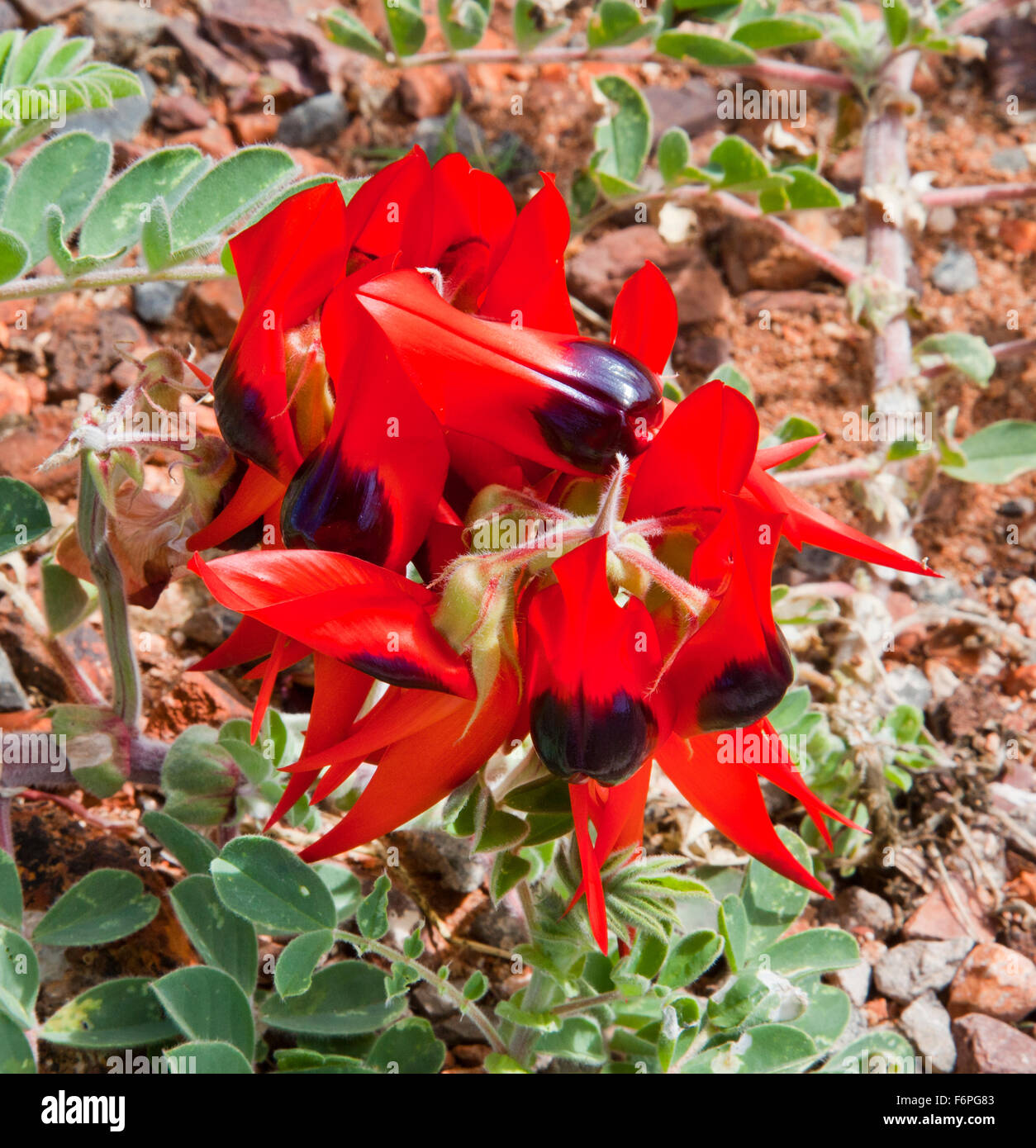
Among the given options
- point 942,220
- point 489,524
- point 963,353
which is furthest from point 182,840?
point 942,220

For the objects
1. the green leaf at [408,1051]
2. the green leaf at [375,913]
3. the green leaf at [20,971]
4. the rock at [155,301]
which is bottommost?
the green leaf at [408,1051]

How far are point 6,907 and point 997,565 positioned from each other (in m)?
2.10

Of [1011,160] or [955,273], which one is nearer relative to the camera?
[955,273]

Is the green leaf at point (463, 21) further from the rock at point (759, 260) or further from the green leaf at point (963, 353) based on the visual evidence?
the green leaf at point (963, 353)

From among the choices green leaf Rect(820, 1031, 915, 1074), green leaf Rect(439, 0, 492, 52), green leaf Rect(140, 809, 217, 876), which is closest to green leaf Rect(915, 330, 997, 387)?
green leaf Rect(439, 0, 492, 52)

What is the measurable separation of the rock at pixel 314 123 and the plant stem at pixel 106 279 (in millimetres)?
1536

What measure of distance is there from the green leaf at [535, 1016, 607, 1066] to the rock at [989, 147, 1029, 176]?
2.51 meters

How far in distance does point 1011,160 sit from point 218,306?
2042 millimetres

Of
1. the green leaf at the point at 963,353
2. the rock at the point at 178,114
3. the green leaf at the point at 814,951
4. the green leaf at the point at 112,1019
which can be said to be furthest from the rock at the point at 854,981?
the rock at the point at 178,114

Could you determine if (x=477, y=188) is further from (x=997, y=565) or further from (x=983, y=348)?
(x=997, y=565)

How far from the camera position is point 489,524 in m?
1.11

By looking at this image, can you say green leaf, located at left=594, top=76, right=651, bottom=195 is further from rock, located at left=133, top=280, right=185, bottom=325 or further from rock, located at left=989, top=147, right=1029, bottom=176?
rock, located at left=989, top=147, right=1029, bottom=176

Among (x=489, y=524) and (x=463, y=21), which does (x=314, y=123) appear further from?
(x=489, y=524)

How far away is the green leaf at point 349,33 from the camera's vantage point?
2.65 meters
